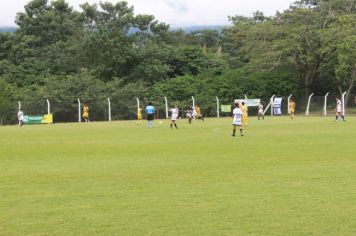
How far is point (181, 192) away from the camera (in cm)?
1097

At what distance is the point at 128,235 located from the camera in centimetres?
770

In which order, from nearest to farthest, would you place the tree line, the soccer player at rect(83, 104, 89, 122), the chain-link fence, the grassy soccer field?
the grassy soccer field, the soccer player at rect(83, 104, 89, 122), the chain-link fence, the tree line

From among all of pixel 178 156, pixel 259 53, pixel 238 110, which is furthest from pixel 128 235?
pixel 259 53

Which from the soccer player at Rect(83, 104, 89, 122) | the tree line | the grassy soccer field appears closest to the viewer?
the grassy soccer field

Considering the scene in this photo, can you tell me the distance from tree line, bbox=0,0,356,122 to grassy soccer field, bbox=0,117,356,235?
40.5 m

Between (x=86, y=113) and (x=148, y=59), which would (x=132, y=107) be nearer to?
(x=86, y=113)

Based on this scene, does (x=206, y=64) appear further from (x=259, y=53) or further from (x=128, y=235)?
(x=128, y=235)

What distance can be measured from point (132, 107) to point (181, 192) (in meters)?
49.0

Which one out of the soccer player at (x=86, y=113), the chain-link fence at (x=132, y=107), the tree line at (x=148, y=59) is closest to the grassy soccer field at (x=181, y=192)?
the soccer player at (x=86, y=113)

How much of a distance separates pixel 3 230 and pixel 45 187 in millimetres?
3872

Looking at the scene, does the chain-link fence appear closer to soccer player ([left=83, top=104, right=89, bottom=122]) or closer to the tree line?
the tree line

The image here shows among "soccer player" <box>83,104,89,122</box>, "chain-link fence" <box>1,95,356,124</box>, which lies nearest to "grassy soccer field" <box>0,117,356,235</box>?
"soccer player" <box>83,104,89,122</box>

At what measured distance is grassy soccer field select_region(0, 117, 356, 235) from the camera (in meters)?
8.18

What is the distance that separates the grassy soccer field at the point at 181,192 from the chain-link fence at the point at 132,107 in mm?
37379
